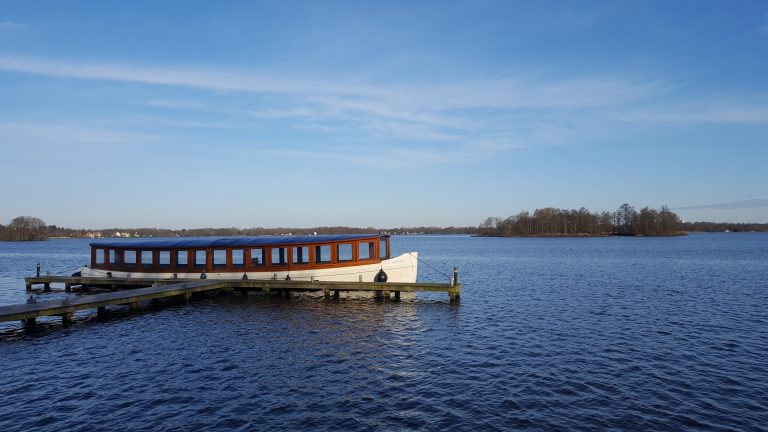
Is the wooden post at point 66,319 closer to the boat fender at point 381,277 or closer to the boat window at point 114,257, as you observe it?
the boat window at point 114,257

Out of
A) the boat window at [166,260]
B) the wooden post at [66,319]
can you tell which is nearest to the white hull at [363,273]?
the boat window at [166,260]

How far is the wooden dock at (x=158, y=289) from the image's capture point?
77.6ft

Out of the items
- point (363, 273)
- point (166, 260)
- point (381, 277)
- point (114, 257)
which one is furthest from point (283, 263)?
point (166, 260)

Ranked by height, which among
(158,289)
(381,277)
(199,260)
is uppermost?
(199,260)

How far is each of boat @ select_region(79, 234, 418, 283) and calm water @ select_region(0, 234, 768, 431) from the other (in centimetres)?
348

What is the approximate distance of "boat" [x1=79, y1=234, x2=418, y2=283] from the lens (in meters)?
33.7

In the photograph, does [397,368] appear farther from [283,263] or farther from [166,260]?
[166,260]

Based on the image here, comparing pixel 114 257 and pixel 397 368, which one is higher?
pixel 114 257

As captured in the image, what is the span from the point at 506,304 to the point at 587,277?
20512 millimetres

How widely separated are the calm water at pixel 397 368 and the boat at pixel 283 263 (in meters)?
3.48

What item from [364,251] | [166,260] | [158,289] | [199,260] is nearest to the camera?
[158,289]

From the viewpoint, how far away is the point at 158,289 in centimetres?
3086

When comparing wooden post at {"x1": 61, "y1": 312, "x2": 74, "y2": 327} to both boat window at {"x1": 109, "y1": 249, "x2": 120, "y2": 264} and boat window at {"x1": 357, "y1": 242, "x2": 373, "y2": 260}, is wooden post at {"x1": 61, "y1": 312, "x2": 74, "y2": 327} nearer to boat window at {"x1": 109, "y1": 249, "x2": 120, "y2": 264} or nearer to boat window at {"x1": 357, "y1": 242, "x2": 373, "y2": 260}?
boat window at {"x1": 109, "y1": 249, "x2": 120, "y2": 264}

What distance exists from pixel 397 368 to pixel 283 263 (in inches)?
809
